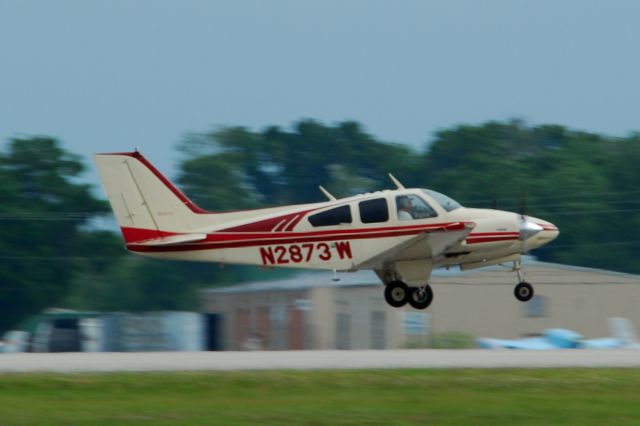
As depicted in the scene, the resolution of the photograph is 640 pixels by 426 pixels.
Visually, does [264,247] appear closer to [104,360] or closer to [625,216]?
[104,360]

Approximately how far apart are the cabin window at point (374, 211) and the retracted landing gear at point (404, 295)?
174 cm

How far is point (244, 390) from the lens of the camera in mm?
22703

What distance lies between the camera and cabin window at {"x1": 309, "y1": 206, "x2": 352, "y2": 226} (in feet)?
97.7

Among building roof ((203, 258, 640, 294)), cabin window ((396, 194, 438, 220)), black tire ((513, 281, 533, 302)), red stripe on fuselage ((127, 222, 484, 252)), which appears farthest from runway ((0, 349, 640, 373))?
building roof ((203, 258, 640, 294))

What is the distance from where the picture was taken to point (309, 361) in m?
27.8

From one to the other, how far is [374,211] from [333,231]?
0.99m

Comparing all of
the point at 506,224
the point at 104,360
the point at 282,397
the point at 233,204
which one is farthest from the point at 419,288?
the point at 233,204

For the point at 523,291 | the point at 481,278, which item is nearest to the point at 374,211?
the point at 523,291

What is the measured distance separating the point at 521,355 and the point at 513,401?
8532 millimetres

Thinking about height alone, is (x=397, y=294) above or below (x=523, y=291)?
below

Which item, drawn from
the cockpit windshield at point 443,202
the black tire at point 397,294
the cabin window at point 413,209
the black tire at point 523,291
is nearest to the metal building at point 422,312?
the black tire at point 523,291

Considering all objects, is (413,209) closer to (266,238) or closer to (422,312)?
(266,238)

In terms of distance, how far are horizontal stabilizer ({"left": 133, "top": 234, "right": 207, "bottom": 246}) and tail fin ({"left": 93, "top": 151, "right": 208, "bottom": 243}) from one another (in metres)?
0.13

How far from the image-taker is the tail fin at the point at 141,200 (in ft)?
99.2
